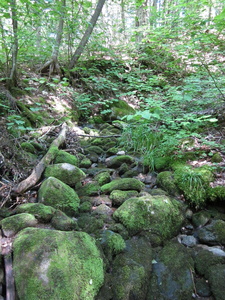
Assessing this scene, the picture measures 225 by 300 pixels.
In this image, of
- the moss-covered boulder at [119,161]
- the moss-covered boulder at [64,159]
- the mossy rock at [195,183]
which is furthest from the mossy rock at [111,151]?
the mossy rock at [195,183]

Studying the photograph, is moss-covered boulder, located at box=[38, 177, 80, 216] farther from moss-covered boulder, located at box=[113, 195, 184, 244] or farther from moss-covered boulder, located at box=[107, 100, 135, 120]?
moss-covered boulder, located at box=[107, 100, 135, 120]

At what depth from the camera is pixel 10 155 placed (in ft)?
10.4

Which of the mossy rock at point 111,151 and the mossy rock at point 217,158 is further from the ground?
the mossy rock at point 217,158

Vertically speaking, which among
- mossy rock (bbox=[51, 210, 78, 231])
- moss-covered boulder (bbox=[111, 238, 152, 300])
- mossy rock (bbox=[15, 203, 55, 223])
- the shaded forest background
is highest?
the shaded forest background

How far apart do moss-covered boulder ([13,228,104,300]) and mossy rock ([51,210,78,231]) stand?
0.79ft

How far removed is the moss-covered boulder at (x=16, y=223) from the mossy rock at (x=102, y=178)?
4.59ft

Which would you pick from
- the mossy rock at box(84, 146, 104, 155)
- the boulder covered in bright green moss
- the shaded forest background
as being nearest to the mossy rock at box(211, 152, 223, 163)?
the shaded forest background

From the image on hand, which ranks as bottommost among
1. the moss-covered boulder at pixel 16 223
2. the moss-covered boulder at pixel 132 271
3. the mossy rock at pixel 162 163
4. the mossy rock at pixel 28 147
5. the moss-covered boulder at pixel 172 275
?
the moss-covered boulder at pixel 172 275

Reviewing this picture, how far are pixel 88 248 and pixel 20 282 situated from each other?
2.02 ft

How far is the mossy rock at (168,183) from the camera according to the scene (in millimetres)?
3069

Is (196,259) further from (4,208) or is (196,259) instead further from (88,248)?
(4,208)

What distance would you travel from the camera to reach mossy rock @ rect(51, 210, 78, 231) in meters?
2.17

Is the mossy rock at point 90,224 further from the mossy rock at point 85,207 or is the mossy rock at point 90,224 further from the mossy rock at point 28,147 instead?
the mossy rock at point 28,147

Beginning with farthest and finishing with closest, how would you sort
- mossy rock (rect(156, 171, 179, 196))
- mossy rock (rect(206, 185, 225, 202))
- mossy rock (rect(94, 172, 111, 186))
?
mossy rock (rect(94, 172, 111, 186)) < mossy rock (rect(156, 171, 179, 196)) < mossy rock (rect(206, 185, 225, 202))
